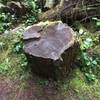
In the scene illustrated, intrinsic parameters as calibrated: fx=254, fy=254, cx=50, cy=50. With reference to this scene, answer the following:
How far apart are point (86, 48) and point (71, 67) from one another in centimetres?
52

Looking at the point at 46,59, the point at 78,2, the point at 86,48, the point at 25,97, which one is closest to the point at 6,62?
the point at 25,97

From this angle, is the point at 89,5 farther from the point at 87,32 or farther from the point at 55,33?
the point at 55,33

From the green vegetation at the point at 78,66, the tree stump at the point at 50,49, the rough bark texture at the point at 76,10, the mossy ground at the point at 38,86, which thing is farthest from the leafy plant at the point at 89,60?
the rough bark texture at the point at 76,10

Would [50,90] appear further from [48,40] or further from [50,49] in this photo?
[48,40]

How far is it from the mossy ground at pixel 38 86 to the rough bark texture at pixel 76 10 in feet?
5.46

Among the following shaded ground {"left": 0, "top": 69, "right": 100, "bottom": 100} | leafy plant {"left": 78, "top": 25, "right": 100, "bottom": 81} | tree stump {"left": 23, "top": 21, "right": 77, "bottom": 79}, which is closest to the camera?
tree stump {"left": 23, "top": 21, "right": 77, "bottom": 79}

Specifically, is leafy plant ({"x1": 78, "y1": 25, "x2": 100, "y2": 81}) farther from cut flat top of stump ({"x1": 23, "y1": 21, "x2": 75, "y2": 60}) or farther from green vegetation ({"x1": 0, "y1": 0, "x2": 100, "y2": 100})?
cut flat top of stump ({"x1": 23, "y1": 21, "x2": 75, "y2": 60})

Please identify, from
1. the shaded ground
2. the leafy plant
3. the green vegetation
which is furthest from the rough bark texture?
the shaded ground

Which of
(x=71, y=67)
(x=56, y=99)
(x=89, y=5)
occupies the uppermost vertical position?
(x=89, y=5)

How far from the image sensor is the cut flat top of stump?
3.78 meters

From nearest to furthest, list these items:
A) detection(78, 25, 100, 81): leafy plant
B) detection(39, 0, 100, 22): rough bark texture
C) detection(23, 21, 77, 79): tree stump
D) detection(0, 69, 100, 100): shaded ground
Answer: detection(23, 21, 77, 79): tree stump, detection(0, 69, 100, 100): shaded ground, detection(78, 25, 100, 81): leafy plant, detection(39, 0, 100, 22): rough bark texture

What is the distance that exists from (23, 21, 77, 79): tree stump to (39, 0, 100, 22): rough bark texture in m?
1.53

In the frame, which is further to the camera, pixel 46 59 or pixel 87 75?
pixel 87 75

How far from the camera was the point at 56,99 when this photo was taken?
13.1 ft
